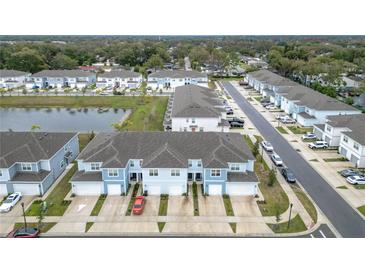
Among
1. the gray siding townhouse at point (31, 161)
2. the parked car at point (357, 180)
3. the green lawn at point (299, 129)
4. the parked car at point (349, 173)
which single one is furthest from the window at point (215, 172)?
the green lawn at point (299, 129)

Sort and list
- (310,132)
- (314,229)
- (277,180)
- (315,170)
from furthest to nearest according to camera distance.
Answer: (310,132)
(315,170)
(277,180)
(314,229)

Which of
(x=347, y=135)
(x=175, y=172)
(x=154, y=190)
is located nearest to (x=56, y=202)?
(x=154, y=190)

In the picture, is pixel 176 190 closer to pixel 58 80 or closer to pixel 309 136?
pixel 309 136

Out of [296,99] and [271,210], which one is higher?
[296,99]

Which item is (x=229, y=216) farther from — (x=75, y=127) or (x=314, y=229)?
(x=75, y=127)

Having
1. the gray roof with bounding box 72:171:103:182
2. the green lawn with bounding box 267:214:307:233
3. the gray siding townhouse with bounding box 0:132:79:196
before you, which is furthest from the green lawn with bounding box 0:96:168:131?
the green lawn with bounding box 267:214:307:233

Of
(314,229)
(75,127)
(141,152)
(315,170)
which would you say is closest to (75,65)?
(75,127)
